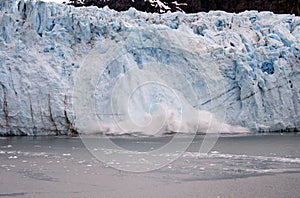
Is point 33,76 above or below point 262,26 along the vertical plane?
below

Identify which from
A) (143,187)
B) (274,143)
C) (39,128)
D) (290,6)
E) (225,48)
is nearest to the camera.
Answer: (143,187)

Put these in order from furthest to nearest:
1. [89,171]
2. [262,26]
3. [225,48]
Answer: [262,26] → [225,48] → [89,171]

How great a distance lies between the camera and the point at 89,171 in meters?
4.77

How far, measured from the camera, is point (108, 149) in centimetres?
642

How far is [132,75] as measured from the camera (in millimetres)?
9000

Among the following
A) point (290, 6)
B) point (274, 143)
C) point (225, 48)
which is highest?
point (290, 6)

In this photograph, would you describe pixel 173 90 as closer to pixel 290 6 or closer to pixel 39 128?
pixel 39 128

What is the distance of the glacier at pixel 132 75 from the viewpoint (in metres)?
8.19

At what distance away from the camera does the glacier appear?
819 centimetres

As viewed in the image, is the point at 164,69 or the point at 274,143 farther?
the point at 164,69

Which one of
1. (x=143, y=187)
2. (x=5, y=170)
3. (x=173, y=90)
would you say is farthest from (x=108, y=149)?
(x=173, y=90)

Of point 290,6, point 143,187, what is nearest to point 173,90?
point 143,187

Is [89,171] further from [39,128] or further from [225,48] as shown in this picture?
[225,48]

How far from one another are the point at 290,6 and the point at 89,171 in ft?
37.7
